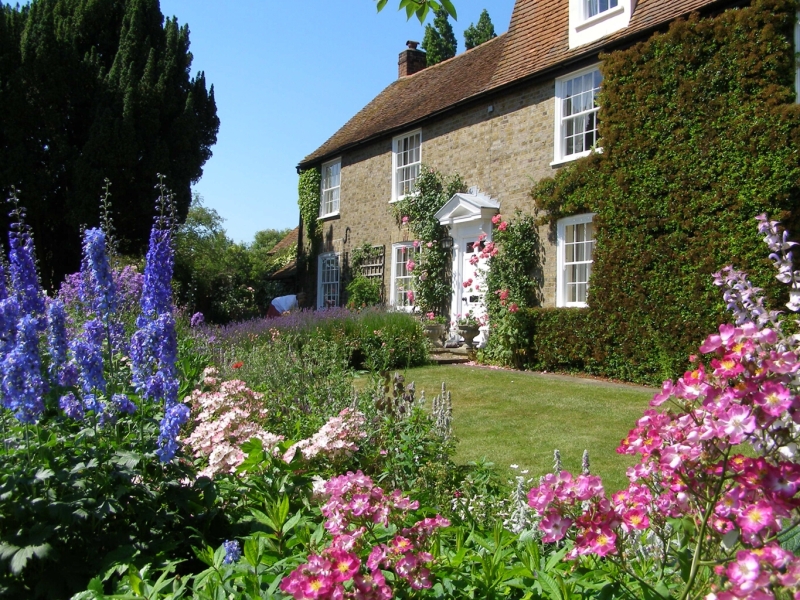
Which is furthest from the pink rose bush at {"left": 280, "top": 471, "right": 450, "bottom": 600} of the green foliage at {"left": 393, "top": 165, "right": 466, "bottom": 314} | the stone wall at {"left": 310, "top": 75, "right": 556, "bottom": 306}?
the green foliage at {"left": 393, "top": 165, "right": 466, "bottom": 314}

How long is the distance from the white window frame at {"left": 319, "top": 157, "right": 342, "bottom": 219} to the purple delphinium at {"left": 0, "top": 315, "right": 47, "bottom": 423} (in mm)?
16539

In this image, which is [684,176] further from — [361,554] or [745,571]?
[745,571]

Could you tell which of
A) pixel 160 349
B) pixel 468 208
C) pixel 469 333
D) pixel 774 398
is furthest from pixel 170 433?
pixel 468 208

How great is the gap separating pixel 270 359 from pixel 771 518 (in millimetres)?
5810

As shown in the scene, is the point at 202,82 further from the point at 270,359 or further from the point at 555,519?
the point at 555,519

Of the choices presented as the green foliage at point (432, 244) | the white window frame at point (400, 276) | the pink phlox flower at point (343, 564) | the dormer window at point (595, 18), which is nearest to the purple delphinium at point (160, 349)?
the pink phlox flower at point (343, 564)

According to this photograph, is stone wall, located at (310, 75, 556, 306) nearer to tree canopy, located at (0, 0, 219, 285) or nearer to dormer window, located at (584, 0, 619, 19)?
dormer window, located at (584, 0, 619, 19)

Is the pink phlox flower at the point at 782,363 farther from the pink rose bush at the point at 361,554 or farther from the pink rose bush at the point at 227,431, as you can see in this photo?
the pink rose bush at the point at 227,431

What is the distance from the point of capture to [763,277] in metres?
8.23

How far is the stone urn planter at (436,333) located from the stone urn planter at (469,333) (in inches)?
30.0

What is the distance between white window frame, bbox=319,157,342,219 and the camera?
1909 cm

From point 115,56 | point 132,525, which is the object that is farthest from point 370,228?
point 132,525

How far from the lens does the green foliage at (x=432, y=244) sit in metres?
14.5

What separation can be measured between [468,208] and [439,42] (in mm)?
24199
